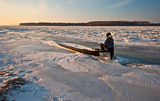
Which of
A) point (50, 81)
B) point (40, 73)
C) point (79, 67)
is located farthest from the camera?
point (79, 67)

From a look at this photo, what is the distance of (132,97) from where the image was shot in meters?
3.02

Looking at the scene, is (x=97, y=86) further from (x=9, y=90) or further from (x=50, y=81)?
(x=9, y=90)

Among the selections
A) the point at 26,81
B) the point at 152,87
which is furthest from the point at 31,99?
the point at 152,87

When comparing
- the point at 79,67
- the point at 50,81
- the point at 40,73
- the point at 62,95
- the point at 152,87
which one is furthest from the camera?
the point at 79,67

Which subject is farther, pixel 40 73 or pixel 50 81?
pixel 40 73

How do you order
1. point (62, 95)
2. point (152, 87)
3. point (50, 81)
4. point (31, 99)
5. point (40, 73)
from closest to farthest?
point (31, 99) < point (62, 95) < point (152, 87) < point (50, 81) < point (40, 73)

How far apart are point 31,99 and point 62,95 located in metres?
0.75

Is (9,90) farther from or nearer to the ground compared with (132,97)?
farther from the ground

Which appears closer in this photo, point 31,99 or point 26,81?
point 31,99

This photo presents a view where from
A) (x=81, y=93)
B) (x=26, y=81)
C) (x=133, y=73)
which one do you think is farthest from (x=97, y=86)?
(x=26, y=81)

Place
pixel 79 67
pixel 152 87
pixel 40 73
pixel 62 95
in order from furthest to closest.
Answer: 1. pixel 79 67
2. pixel 40 73
3. pixel 152 87
4. pixel 62 95

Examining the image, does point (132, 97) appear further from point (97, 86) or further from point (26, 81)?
point (26, 81)

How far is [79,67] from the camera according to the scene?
5273mm

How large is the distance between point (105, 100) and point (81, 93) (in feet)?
2.19
